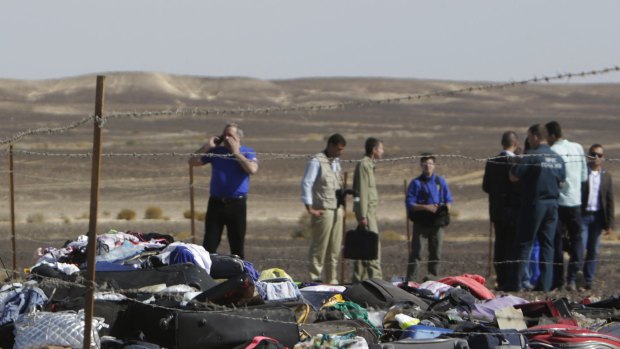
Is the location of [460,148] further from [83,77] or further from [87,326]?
[83,77]

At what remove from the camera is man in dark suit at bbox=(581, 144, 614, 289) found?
14.0m

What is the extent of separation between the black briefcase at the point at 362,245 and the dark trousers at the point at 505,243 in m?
1.70

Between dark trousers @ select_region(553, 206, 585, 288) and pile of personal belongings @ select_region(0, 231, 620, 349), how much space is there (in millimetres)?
4739

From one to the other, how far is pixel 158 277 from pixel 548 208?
6.18 meters

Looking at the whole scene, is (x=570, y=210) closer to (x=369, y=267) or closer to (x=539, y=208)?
(x=539, y=208)

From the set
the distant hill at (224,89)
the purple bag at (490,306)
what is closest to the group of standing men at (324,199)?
the purple bag at (490,306)

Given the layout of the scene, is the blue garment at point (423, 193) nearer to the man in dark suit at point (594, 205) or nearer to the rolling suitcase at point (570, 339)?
the man in dark suit at point (594, 205)

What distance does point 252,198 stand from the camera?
35.0m

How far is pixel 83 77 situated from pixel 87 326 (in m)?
138

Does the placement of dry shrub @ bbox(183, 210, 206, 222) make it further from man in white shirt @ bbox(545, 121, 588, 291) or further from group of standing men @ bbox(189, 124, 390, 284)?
man in white shirt @ bbox(545, 121, 588, 291)

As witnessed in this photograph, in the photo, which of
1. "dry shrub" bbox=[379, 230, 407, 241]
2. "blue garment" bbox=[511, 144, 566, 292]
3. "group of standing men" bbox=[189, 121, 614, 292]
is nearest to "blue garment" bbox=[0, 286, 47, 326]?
"group of standing men" bbox=[189, 121, 614, 292]

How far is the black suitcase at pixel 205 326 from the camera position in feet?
24.0

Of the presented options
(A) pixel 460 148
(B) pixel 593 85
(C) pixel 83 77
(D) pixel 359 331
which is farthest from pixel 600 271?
(B) pixel 593 85

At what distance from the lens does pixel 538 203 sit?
13.2 m
